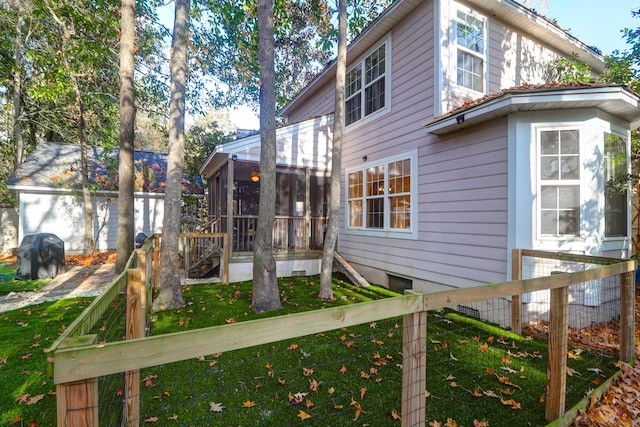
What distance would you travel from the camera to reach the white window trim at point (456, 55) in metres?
5.79

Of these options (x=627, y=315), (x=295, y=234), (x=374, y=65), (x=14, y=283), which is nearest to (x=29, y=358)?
(x=14, y=283)

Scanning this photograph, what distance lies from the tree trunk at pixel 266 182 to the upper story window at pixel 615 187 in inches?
220

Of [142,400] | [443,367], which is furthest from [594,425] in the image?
[142,400]

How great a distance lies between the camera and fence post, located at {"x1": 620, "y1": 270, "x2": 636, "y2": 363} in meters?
3.23

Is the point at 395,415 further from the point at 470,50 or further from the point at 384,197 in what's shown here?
the point at 470,50

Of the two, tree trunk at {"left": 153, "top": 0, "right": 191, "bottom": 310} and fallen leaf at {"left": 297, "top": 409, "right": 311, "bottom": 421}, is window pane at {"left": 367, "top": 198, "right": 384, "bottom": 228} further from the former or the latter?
fallen leaf at {"left": 297, "top": 409, "right": 311, "bottom": 421}

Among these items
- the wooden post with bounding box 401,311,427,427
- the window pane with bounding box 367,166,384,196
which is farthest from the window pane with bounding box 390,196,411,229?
the wooden post with bounding box 401,311,427,427

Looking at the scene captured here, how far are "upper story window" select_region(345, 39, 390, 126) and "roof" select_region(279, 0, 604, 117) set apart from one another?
1.08 feet

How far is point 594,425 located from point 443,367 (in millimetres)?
1269

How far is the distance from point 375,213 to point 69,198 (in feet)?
39.5

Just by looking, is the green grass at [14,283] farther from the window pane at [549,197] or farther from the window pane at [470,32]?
the window pane at [470,32]

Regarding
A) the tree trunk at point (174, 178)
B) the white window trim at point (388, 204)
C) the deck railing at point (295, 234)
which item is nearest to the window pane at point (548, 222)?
the white window trim at point (388, 204)

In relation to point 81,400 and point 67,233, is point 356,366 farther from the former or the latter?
point 67,233

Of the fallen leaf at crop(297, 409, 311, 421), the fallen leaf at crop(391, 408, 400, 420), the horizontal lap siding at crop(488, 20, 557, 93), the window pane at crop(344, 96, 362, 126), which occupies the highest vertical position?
the horizontal lap siding at crop(488, 20, 557, 93)
